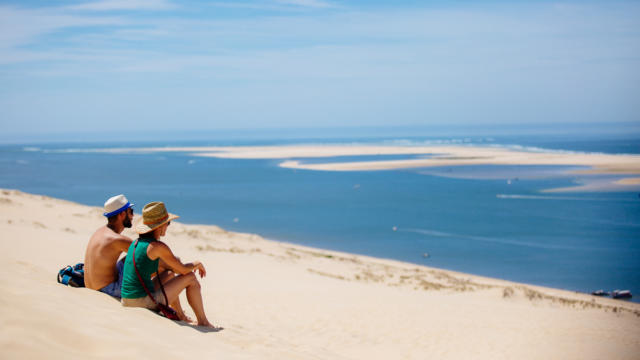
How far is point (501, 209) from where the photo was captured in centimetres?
3528

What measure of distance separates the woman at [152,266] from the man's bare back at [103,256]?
0.19m

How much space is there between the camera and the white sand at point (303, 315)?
16.4ft

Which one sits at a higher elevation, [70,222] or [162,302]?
[162,302]

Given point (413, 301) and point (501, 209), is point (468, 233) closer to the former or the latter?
point (501, 209)

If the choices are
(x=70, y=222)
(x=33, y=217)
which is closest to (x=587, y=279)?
(x=70, y=222)

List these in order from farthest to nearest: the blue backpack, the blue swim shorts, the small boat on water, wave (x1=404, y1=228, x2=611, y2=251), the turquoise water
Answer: wave (x1=404, y1=228, x2=611, y2=251), the turquoise water, the small boat on water, the blue backpack, the blue swim shorts

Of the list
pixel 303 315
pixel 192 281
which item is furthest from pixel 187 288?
pixel 303 315

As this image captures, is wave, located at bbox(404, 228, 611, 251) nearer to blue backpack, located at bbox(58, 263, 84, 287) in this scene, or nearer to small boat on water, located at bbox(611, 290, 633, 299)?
small boat on water, located at bbox(611, 290, 633, 299)

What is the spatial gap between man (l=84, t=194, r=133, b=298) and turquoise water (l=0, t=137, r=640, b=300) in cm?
1536

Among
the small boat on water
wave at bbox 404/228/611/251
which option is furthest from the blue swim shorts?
wave at bbox 404/228/611/251

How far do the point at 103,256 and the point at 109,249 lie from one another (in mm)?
147

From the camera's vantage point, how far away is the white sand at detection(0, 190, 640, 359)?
5012 millimetres

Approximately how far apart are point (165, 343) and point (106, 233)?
148cm

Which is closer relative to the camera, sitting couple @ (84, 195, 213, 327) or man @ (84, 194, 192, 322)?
sitting couple @ (84, 195, 213, 327)
